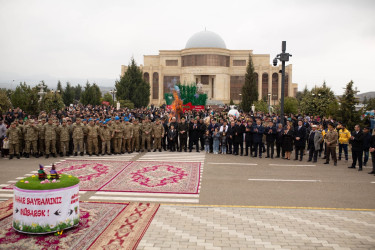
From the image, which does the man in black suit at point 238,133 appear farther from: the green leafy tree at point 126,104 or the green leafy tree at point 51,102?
the green leafy tree at point 126,104

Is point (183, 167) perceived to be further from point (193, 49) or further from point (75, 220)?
point (193, 49)

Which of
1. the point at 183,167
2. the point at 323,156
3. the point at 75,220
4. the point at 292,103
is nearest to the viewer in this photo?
the point at 75,220

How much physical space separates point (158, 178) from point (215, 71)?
5745 cm

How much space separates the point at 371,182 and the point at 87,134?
12515 mm

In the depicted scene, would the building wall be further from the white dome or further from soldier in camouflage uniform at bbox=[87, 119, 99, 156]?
soldier in camouflage uniform at bbox=[87, 119, 99, 156]

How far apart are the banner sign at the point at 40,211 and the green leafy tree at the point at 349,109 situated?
15938mm

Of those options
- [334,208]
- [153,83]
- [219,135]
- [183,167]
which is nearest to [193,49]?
[153,83]

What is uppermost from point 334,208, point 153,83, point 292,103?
point 153,83

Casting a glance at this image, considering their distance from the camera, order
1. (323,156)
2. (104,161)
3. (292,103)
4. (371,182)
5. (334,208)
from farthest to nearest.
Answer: (292,103), (323,156), (104,161), (371,182), (334,208)

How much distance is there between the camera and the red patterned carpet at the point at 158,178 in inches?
392

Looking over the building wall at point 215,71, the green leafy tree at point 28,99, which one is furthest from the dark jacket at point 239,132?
the building wall at point 215,71

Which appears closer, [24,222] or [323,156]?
[24,222]

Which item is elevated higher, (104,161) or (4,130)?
(4,130)

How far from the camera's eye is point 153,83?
70.6 metres
